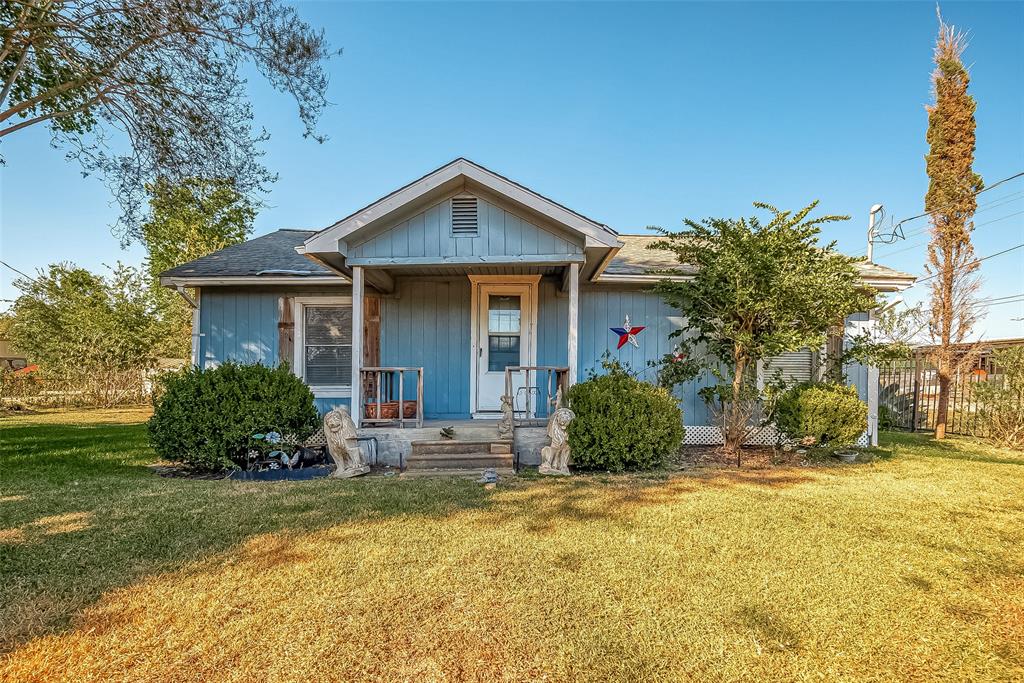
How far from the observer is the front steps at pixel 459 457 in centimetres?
597

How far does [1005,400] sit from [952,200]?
14.1 feet

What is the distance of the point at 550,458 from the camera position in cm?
592

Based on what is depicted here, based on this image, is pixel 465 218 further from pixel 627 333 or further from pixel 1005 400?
pixel 1005 400

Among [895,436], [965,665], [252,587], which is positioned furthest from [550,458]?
[895,436]

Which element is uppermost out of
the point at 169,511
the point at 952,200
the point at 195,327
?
the point at 952,200

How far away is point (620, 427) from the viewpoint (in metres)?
5.87

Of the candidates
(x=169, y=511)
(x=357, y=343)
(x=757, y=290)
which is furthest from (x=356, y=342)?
(x=757, y=290)

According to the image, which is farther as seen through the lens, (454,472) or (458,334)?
(458,334)

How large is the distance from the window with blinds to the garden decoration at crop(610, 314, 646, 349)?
180 inches

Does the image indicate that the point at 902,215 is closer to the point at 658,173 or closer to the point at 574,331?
the point at 658,173

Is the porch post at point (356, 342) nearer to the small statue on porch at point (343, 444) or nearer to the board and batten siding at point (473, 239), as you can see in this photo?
the board and batten siding at point (473, 239)

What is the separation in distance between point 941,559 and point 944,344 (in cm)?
934

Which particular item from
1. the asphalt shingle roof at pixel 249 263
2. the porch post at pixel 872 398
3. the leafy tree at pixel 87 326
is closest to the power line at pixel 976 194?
the porch post at pixel 872 398

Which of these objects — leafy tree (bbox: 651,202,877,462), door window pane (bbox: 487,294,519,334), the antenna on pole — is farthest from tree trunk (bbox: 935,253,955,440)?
door window pane (bbox: 487,294,519,334)
